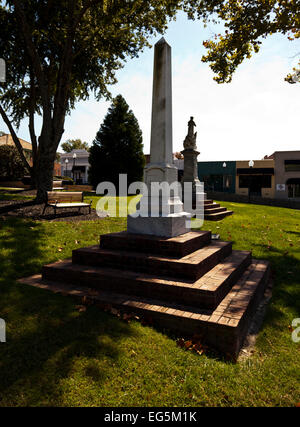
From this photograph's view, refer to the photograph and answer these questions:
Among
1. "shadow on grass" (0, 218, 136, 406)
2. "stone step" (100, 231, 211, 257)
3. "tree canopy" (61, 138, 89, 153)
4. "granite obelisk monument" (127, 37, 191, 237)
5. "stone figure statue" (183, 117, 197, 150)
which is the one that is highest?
"tree canopy" (61, 138, 89, 153)

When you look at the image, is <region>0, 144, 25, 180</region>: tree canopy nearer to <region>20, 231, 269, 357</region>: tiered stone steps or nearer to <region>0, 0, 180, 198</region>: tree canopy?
<region>0, 0, 180, 198</region>: tree canopy

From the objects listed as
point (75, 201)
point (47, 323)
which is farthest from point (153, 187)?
point (75, 201)

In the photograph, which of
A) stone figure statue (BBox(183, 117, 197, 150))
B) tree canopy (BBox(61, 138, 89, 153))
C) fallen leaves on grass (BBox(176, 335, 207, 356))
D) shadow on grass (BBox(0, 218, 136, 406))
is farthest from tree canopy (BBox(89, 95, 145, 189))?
tree canopy (BBox(61, 138, 89, 153))

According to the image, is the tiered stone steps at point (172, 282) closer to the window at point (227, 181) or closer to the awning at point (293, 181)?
the window at point (227, 181)

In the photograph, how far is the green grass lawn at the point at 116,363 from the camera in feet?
7.77

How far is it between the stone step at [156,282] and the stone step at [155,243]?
1.94 ft

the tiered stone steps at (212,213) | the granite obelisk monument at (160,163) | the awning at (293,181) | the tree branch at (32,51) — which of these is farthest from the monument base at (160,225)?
the awning at (293,181)

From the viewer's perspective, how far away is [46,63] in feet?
51.6

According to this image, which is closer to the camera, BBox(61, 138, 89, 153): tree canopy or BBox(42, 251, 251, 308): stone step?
BBox(42, 251, 251, 308): stone step

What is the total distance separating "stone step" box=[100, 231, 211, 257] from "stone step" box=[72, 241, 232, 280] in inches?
4.6

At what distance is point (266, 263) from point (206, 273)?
7.90 feet

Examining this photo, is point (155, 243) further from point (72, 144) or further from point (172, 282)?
point (72, 144)

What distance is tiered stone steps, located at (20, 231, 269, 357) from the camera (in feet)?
11.0
